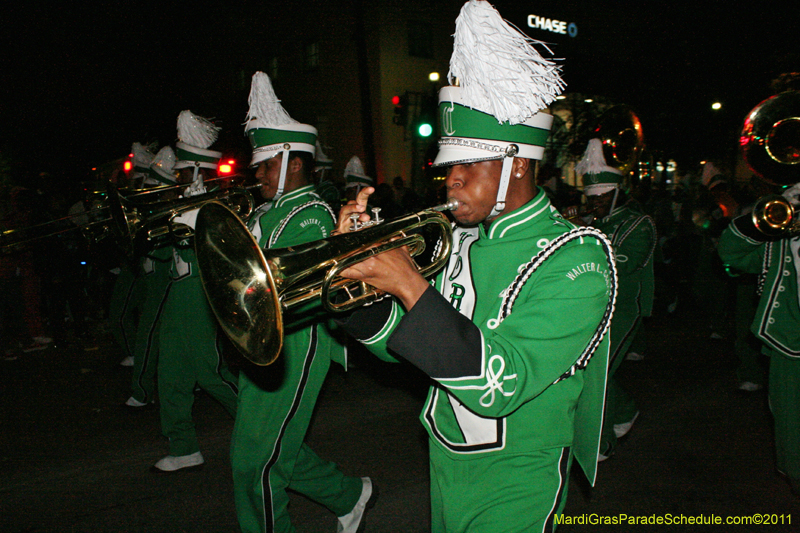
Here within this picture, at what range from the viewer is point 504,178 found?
6.40 ft

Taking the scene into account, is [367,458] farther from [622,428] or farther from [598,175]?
[598,175]

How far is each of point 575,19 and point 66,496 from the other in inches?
1006

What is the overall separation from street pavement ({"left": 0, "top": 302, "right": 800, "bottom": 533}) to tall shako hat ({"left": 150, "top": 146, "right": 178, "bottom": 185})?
7.51ft

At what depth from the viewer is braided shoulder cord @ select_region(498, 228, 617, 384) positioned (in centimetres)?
179

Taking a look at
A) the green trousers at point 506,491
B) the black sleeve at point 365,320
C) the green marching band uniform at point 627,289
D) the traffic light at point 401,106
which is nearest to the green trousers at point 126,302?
the green marching band uniform at point 627,289

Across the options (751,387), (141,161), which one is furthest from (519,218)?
(141,161)

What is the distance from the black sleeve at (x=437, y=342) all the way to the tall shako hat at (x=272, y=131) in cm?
222

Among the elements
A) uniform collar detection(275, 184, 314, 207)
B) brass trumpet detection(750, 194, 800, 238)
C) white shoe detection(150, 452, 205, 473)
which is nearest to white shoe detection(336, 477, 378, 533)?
white shoe detection(150, 452, 205, 473)

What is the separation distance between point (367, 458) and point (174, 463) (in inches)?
55.1

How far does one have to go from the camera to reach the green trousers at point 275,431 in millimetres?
2768

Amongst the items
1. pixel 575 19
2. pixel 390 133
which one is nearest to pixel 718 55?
pixel 390 133

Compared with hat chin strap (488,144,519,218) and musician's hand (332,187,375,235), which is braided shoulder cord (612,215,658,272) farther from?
musician's hand (332,187,375,235)

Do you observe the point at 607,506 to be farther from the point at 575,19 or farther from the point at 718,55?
the point at 575,19

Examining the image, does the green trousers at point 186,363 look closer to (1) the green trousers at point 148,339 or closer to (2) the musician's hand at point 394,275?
(1) the green trousers at point 148,339
